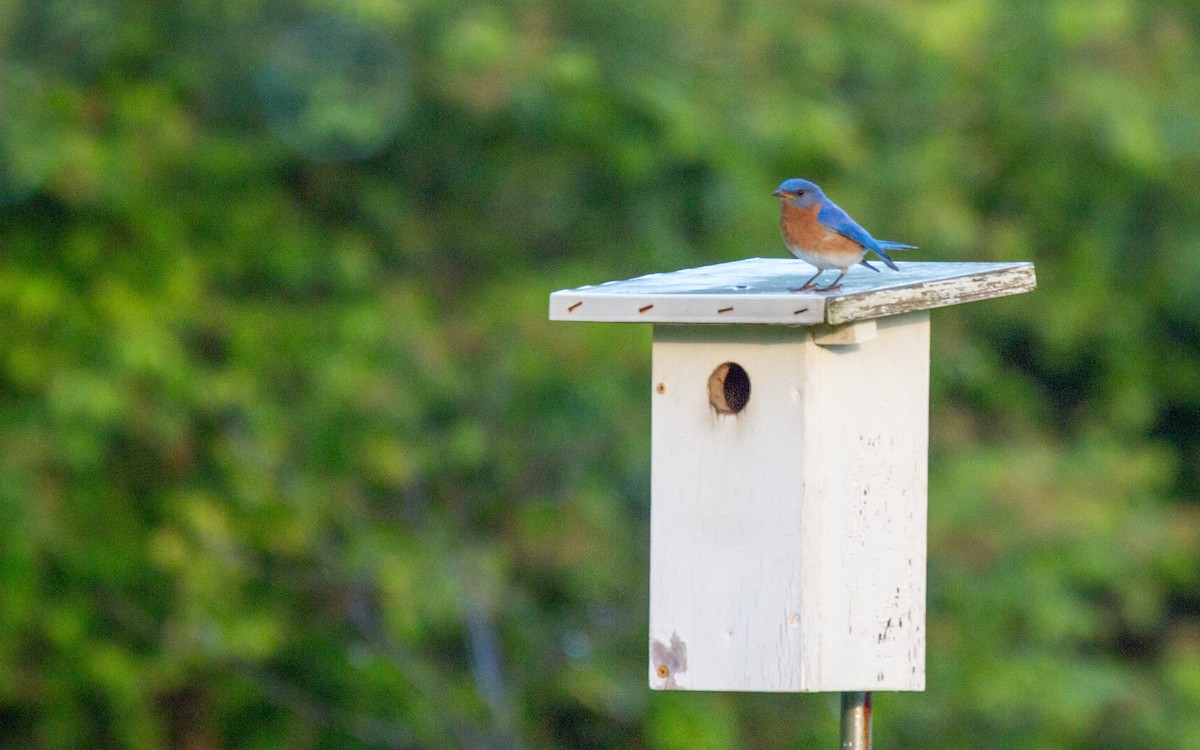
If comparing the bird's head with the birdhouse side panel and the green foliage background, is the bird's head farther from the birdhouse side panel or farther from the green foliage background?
the green foliage background

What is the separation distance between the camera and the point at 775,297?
2.59 meters

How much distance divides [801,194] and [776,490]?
760 millimetres

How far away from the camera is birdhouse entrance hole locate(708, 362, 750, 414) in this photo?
2.79 meters

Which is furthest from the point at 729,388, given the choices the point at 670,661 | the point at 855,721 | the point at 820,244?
the point at 855,721

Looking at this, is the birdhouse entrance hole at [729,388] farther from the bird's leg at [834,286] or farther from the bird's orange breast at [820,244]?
the bird's orange breast at [820,244]

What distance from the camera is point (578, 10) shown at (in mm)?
6730

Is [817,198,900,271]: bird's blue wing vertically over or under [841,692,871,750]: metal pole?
over

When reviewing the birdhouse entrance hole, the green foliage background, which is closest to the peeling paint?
the birdhouse entrance hole

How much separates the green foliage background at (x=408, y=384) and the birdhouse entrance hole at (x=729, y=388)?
3.34m

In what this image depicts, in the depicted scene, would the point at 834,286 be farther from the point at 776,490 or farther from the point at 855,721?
the point at 855,721

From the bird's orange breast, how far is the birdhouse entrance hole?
32cm

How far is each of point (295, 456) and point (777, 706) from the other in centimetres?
234

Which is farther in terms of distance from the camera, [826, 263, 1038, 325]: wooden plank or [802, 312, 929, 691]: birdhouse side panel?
[802, 312, 929, 691]: birdhouse side panel

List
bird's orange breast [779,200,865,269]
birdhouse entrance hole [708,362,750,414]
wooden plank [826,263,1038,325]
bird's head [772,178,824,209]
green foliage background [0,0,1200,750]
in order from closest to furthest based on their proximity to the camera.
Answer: wooden plank [826,263,1038,325] < birdhouse entrance hole [708,362,750,414] < bird's orange breast [779,200,865,269] < bird's head [772,178,824,209] < green foliage background [0,0,1200,750]
